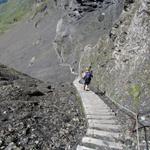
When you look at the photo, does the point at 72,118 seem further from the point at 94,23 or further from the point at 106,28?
the point at 94,23

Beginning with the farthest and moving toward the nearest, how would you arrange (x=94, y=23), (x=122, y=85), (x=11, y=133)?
1. (x=94, y=23)
2. (x=122, y=85)
3. (x=11, y=133)

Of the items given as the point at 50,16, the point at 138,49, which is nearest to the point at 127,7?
the point at 138,49

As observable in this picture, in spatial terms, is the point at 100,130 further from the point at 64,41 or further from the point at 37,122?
the point at 64,41

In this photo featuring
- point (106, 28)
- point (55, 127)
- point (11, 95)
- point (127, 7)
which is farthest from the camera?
point (106, 28)

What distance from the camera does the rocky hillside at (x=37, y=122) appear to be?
1442cm

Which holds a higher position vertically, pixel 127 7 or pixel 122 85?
pixel 127 7

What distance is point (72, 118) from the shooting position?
59.0 feet

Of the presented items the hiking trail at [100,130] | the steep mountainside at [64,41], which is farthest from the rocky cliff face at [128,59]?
the steep mountainside at [64,41]

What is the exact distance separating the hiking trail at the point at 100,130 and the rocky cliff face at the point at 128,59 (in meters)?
1.66

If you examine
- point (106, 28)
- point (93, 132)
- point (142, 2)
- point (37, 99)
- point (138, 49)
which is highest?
point (106, 28)

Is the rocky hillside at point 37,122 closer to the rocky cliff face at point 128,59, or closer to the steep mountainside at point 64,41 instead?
the rocky cliff face at point 128,59

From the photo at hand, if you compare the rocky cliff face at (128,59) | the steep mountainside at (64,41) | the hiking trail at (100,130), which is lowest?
the hiking trail at (100,130)

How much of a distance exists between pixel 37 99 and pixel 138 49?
8.13 meters

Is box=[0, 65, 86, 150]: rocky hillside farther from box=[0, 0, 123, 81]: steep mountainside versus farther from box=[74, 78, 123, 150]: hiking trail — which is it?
box=[0, 0, 123, 81]: steep mountainside
